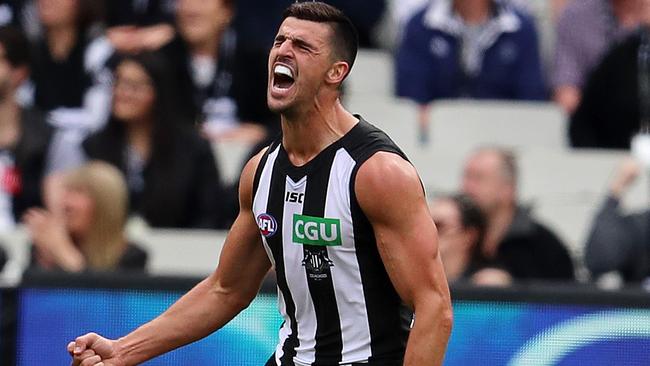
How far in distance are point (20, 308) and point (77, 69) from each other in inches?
119

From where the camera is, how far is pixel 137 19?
1080cm

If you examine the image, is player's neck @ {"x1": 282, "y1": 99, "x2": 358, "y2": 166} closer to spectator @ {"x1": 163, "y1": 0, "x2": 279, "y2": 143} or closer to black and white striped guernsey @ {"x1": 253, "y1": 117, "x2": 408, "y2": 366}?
black and white striped guernsey @ {"x1": 253, "y1": 117, "x2": 408, "y2": 366}

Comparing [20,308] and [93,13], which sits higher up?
[93,13]

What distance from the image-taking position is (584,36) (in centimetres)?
1053

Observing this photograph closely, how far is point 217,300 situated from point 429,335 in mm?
1090

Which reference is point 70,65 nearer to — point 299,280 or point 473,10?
point 473,10

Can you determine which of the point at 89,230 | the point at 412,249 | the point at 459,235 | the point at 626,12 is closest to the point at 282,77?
the point at 412,249

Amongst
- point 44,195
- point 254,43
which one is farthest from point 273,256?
point 254,43

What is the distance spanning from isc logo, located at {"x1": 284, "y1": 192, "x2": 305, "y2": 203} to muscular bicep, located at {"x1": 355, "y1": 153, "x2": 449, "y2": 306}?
29 cm

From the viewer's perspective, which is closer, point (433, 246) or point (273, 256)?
point (433, 246)

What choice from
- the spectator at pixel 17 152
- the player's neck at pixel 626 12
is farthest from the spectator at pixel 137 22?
the player's neck at pixel 626 12

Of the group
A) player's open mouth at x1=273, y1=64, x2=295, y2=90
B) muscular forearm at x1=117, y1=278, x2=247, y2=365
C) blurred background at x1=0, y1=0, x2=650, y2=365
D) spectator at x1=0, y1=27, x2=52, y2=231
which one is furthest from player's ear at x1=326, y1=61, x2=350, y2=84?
spectator at x1=0, y1=27, x2=52, y2=231

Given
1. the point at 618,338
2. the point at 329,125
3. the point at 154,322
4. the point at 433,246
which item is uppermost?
Result: the point at 329,125

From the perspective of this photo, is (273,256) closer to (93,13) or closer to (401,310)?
(401,310)
